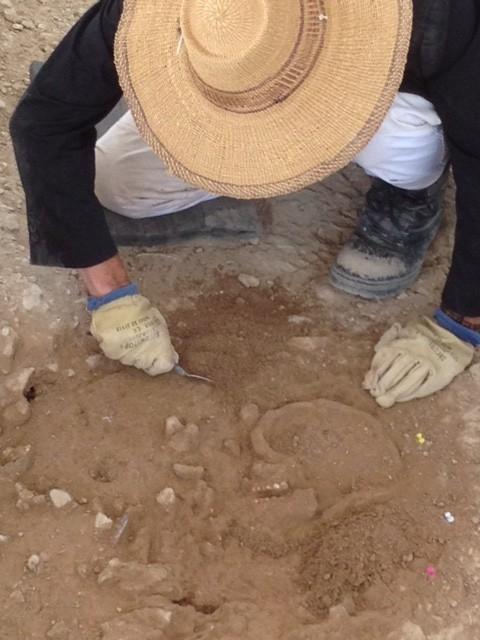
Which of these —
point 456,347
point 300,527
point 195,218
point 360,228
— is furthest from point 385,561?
point 195,218

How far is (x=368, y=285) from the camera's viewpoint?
213 centimetres

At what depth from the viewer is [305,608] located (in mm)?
1604

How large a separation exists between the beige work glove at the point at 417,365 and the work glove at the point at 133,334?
434mm

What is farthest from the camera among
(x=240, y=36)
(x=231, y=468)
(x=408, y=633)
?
(x=231, y=468)

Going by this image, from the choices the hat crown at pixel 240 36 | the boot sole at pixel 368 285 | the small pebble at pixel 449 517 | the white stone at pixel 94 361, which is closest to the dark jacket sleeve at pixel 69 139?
the white stone at pixel 94 361

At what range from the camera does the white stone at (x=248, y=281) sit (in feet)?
7.09

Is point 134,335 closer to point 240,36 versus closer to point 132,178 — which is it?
point 132,178

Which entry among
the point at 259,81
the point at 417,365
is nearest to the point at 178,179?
the point at 417,365

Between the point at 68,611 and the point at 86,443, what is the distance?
36 centimetres

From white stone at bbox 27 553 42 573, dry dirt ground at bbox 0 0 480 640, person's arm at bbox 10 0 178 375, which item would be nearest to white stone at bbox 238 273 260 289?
dry dirt ground at bbox 0 0 480 640

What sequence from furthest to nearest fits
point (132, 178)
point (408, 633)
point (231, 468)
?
point (132, 178) < point (231, 468) < point (408, 633)

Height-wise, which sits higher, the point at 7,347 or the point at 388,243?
the point at 388,243

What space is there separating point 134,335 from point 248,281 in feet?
Answer: 1.34

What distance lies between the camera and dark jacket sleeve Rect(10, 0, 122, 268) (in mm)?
1634
